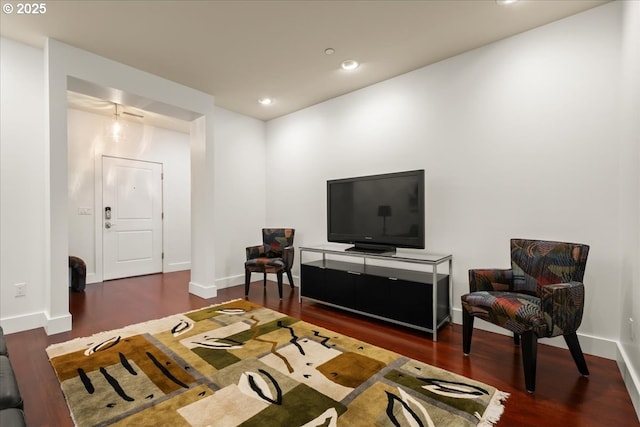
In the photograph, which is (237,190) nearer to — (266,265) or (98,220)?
(266,265)

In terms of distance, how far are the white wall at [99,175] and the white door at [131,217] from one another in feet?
0.35

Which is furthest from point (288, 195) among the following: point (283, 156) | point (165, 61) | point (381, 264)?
point (165, 61)

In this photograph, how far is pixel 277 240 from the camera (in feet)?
15.4

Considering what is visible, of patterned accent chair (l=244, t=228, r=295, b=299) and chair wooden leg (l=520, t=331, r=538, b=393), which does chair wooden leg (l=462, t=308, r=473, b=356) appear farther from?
patterned accent chair (l=244, t=228, r=295, b=299)

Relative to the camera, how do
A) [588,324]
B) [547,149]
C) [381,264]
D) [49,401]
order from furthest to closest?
1. [381,264]
2. [547,149]
3. [588,324]
4. [49,401]

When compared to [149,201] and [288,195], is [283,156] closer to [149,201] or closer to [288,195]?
[288,195]

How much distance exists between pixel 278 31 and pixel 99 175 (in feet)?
13.8

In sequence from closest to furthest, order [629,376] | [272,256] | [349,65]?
[629,376] → [349,65] → [272,256]

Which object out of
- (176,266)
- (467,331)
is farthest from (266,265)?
(176,266)

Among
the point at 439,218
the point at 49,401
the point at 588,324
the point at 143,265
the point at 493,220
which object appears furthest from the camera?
the point at 143,265

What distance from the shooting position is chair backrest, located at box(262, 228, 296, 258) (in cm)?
464

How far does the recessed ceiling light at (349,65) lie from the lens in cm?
332

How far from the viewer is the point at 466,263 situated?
10.2ft

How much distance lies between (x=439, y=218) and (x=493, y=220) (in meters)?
0.52
